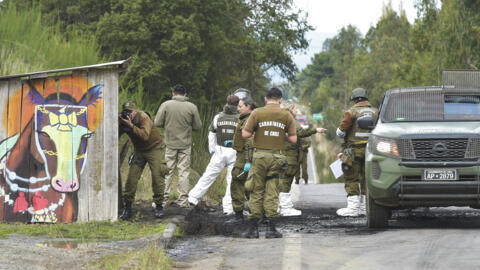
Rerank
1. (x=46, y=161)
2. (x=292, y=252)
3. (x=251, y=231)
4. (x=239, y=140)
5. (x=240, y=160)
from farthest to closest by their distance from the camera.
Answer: (x=240, y=160)
(x=46, y=161)
(x=239, y=140)
(x=251, y=231)
(x=292, y=252)

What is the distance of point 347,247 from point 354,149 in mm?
3890

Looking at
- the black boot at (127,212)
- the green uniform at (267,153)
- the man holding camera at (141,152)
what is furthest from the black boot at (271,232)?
the black boot at (127,212)

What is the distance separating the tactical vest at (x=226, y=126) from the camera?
12695 millimetres

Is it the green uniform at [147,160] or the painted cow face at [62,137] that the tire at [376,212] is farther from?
the painted cow face at [62,137]

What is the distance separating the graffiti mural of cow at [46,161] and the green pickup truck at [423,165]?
13.1 feet

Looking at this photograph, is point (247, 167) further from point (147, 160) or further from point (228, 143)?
point (147, 160)

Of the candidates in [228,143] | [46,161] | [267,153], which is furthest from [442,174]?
[46,161]

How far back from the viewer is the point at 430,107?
1122 centimetres

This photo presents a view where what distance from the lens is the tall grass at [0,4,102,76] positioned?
16.2m

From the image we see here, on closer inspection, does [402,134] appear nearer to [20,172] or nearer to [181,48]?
[20,172]

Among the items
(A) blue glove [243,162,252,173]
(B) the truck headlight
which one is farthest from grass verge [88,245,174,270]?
(B) the truck headlight

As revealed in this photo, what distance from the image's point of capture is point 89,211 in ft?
37.4

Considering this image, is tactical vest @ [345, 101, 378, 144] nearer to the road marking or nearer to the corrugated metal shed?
the road marking

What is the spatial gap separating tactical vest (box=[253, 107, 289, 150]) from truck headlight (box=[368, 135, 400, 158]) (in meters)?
1.24
